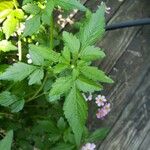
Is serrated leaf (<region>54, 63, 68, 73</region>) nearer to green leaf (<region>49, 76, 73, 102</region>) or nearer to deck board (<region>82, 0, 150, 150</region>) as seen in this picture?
green leaf (<region>49, 76, 73, 102</region>)

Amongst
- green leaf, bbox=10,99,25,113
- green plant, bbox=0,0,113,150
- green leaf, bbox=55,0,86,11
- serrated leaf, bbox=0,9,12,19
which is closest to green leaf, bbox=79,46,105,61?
green plant, bbox=0,0,113,150

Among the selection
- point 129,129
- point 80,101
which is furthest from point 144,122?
point 80,101

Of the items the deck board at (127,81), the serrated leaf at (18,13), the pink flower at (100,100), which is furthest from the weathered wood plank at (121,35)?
the serrated leaf at (18,13)

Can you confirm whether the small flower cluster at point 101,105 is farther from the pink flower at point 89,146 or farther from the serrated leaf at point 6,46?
the serrated leaf at point 6,46

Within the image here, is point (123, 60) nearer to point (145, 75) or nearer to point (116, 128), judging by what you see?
point (145, 75)

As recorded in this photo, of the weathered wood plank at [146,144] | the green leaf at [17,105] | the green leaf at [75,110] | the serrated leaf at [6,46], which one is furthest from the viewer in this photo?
the weathered wood plank at [146,144]

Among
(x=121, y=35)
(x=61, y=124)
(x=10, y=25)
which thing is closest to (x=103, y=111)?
(x=61, y=124)
